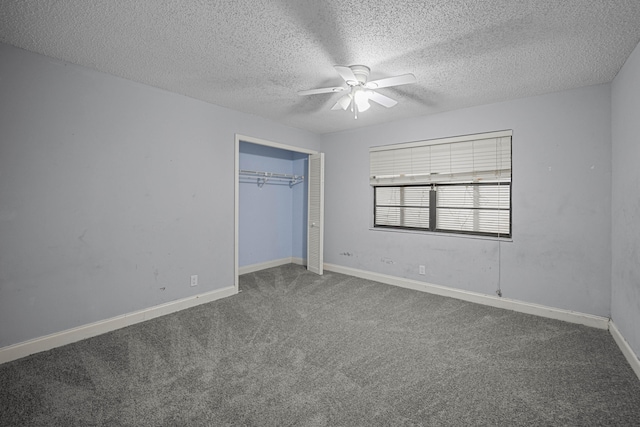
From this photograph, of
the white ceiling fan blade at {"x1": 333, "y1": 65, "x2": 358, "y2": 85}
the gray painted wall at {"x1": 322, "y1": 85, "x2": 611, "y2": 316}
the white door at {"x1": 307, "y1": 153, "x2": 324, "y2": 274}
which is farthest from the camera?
the white door at {"x1": 307, "y1": 153, "x2": 324, "y2": 274}

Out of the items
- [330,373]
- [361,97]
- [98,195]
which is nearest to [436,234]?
[361,97]

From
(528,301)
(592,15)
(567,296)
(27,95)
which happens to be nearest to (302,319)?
(528,301)

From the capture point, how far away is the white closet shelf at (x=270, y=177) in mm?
5023

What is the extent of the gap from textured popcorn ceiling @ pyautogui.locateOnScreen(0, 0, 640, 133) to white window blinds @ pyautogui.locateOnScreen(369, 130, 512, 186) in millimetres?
678

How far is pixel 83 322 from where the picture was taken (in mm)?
2725

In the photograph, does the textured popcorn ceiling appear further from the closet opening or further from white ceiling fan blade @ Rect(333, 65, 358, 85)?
the closet opening

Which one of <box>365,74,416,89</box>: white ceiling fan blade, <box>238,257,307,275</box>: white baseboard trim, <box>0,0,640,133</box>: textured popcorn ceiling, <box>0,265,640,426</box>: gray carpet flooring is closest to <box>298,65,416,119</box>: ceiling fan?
<box>365,74,416,89</box>: white ceiling fan blade

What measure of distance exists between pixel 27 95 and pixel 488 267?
491 cm

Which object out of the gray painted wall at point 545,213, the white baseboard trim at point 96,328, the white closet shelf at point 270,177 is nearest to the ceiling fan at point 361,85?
the gray painted wall at point 545,213

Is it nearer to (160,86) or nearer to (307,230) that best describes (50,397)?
(160,86)

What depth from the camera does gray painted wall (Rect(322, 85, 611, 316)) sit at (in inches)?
118

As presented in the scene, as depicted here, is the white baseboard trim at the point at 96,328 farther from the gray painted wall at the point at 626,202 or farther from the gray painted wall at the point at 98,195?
the gray painted wall at the point at 626,202

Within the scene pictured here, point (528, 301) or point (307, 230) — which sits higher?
point (307, 230)

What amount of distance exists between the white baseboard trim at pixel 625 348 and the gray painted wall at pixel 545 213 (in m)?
0.25
